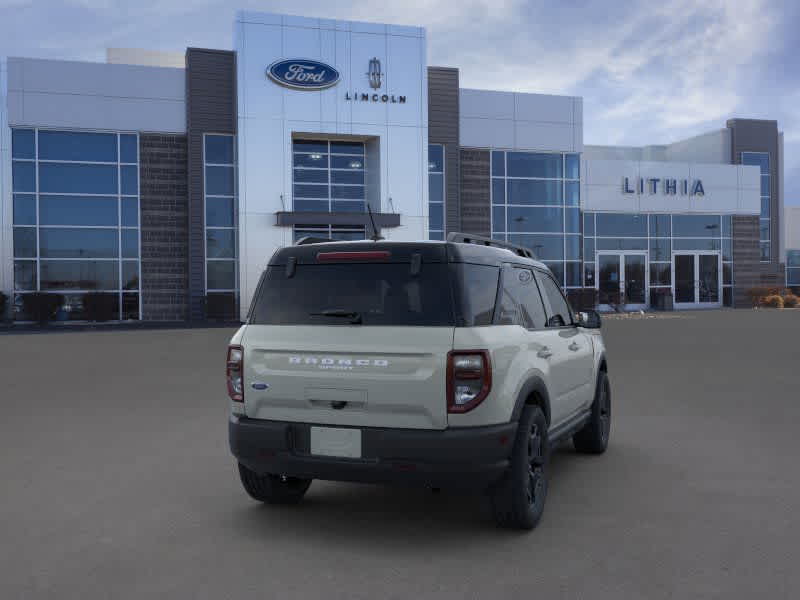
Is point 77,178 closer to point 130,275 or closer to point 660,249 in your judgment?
point 130,275

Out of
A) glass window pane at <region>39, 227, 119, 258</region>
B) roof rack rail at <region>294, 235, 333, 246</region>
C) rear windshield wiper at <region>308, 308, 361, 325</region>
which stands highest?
glass window pane at <region>39, 227, 119, 258</region>

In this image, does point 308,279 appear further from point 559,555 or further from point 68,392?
point 68,392

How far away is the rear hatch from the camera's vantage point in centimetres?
451

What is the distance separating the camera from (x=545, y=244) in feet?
114

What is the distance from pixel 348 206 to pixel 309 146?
8.89 feet

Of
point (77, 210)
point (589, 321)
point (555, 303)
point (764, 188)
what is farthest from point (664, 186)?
point (555, 303)

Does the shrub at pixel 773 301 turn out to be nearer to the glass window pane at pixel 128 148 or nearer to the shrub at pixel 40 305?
the glass window pane at pixel 128 148

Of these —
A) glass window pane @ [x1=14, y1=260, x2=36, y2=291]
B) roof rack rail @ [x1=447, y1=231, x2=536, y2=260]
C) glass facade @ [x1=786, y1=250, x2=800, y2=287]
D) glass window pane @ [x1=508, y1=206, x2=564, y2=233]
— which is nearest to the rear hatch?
roof rack rail @ [x1=447, y1=231, x2=536, y2=260]

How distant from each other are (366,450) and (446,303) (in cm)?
96

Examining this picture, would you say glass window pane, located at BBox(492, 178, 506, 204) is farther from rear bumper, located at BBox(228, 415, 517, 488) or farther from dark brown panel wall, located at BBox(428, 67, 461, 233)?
rear bumper, located at BBox(228, 415, 517, 488)

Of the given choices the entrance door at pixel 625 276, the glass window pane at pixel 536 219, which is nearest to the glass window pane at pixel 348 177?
the glass window pane at pixel 536 219

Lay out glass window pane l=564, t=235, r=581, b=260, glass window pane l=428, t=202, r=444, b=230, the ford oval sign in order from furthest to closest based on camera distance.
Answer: glass window pane l=564, t=235, r=581, b=260
glass window pane l=428, t=202, r=444, b=230
the ford oval sign

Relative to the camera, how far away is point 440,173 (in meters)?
32.8

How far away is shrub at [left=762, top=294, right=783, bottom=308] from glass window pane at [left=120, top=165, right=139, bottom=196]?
98.5 feet
